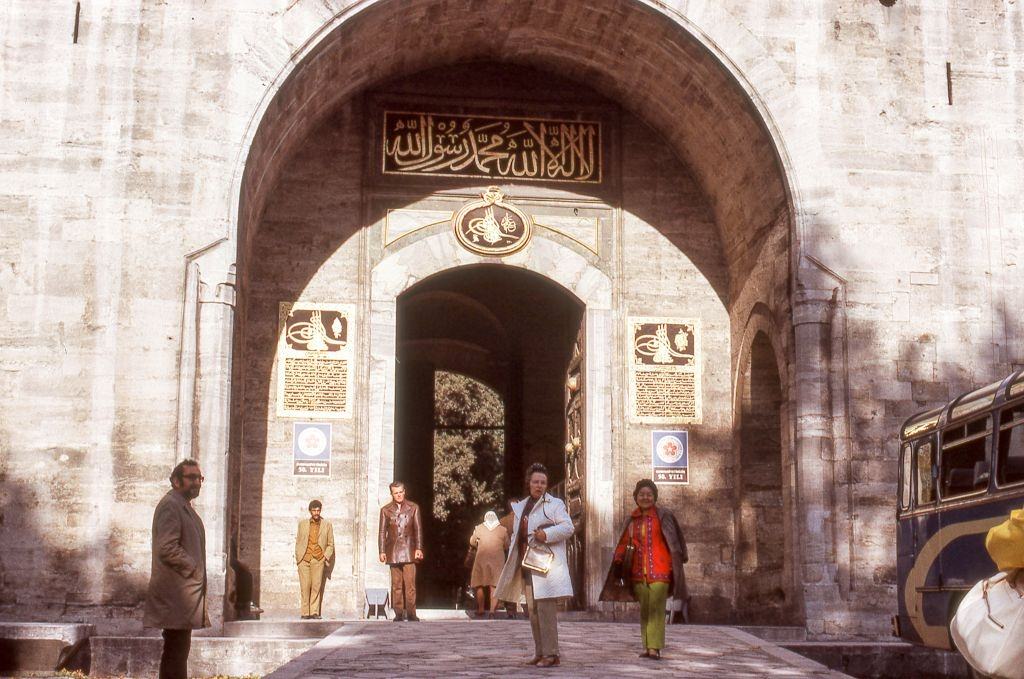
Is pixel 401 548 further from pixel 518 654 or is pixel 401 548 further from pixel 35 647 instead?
pixel 35 647

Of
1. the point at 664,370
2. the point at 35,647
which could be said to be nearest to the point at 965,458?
the point at 664,370

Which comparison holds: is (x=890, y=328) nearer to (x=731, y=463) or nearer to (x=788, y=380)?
(x=788, y=380)

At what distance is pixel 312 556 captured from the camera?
1277cm

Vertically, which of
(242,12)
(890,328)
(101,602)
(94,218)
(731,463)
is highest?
(242,12)

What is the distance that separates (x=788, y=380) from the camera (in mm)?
12367

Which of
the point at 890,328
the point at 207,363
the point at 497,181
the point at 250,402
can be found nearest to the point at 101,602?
the point at 207,363

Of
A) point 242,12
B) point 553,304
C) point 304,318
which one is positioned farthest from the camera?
point 553,304

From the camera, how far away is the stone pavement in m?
7.93

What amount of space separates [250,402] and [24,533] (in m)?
2.96

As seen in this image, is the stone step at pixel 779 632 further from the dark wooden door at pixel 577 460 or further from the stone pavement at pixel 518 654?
the dark wooden door at pixel 577 460

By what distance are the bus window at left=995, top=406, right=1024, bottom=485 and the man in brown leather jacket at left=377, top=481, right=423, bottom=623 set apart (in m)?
5.36

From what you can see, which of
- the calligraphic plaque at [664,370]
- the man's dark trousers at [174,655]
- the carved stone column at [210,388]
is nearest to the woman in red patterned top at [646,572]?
the man's dark trousers at [174,655]

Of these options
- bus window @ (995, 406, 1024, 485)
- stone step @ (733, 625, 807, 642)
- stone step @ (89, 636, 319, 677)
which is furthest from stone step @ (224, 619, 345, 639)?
bus window @ (995, 406, 1024, 485)

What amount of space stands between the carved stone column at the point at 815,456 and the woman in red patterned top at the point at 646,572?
3003 mm
